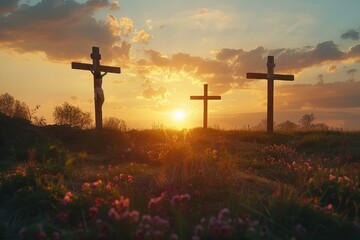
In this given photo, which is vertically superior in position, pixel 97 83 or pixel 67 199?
pixel 97 83

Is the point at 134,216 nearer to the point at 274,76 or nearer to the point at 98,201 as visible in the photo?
the point at 98,201

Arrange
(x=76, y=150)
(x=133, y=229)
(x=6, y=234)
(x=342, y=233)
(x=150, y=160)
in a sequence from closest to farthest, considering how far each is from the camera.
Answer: (x=133, y=229)
(x=342, y=233)
(x=6, y=234)
(x=150, y=160)
(x=76, y=150)

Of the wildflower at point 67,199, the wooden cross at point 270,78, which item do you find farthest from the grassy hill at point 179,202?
the wooden cross at point 270,78

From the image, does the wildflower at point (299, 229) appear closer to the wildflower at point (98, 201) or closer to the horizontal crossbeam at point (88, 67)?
the wildflower at point (98, 201)

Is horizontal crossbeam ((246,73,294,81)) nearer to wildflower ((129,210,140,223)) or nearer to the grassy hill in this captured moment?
the grassy hill

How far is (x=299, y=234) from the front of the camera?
4.33 meters

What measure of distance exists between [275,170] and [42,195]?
554 cm

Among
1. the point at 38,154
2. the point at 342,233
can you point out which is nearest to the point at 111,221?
the point at 342,233

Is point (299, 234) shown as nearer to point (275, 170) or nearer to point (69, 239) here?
point (69, 239)

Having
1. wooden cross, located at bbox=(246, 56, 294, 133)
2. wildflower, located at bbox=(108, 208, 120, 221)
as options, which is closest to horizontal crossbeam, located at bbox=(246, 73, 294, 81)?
wooden cross, located at bbox=(246, 56, 294, 133)

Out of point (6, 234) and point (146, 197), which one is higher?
point (146, 197)

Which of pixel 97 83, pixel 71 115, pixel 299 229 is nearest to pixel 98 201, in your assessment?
pixel 299 229

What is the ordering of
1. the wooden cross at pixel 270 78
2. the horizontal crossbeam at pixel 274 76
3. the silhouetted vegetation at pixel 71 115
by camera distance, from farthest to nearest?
1. the silhouetted vegetation at pixel 71 115
2. the wooden cross at pixel 270 78
3. the horizontal crossbeam at pixel 274 76

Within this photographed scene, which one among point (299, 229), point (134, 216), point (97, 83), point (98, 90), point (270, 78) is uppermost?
point (270, 78)
